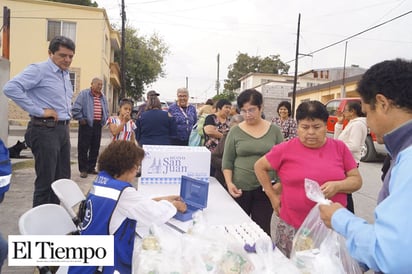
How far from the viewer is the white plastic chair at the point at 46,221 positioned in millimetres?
1764

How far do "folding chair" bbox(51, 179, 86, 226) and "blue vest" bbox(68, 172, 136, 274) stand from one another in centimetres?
44

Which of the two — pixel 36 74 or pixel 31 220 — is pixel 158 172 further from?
pixel 36 74

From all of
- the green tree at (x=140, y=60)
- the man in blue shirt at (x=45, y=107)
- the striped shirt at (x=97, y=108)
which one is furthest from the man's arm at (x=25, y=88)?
the green tree at (x=140, y=60)

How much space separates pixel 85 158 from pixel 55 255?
4.63 metres

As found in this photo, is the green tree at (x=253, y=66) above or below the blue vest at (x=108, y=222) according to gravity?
above

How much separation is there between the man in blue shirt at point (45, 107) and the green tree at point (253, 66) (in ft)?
148

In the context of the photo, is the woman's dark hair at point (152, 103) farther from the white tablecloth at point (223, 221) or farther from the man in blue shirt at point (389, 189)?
the man in blue shirt at point (389, 189)

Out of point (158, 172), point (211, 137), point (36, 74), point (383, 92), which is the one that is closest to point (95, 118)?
point (211, 137)

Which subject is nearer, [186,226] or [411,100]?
[411,100]

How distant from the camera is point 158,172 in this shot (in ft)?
9.66

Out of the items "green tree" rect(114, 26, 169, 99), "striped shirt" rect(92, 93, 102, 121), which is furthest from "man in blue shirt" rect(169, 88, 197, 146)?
"green tree" rect(114, 26, 169, 99)

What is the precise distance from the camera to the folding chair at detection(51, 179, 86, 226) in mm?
2301

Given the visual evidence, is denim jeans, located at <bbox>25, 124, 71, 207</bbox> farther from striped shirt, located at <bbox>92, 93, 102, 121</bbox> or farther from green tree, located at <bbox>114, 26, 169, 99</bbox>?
green tree, located at <bbox>114, 26, 169, 99</bbox>

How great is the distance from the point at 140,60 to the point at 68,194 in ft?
85.0
